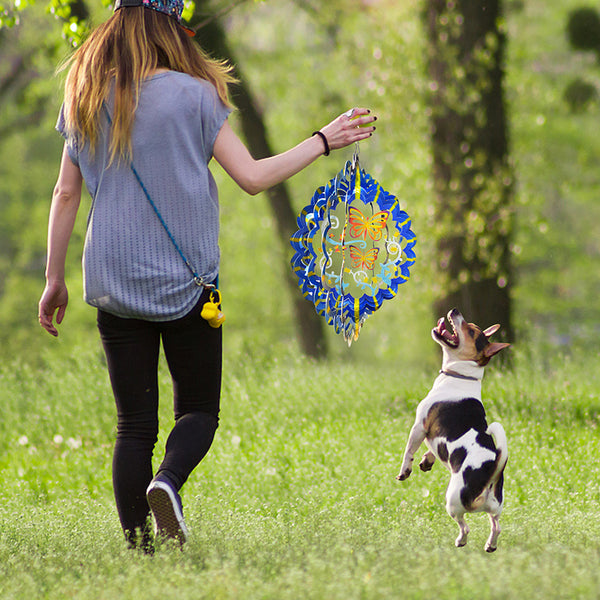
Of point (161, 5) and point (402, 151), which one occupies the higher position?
point (161, 5)

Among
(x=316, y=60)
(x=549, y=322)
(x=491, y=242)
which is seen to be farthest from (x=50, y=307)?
(x=549, y=322)

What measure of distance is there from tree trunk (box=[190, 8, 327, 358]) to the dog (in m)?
6.41

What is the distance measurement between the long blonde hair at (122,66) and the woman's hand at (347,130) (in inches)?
16.9

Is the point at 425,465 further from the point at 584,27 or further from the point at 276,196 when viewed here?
the point at 584,27

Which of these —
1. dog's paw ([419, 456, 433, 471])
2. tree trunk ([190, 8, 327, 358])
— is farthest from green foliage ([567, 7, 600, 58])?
dog's paw ([419, 456, 433, 471])

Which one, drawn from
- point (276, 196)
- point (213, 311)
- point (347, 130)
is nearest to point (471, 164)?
point (276, 196)

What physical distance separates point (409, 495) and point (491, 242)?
457 centimetres

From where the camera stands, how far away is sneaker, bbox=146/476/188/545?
3.16 meters

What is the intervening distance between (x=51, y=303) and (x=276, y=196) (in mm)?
8448

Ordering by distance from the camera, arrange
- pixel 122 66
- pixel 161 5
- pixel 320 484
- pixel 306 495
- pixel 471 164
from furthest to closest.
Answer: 1. pixel 471 164
2. pixel 320 484
3. pixel 306 495
4. pixel 161 5
5. pixel 122 66

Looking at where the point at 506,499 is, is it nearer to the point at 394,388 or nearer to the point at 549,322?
the point at 394,388

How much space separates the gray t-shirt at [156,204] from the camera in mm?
3271

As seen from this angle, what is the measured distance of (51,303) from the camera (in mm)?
3627

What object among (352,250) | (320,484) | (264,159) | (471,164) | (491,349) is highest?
(264,159)
